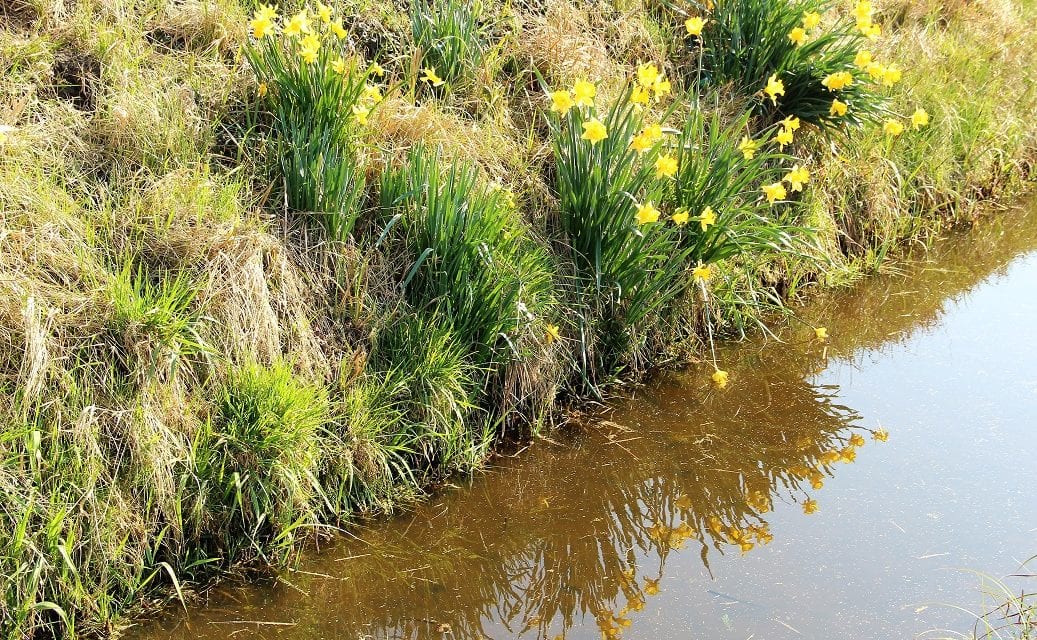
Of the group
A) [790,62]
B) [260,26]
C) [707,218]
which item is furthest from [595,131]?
[790,62]

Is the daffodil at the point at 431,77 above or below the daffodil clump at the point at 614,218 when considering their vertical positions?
above

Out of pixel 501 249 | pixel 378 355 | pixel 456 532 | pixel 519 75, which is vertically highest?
pixel 519 75

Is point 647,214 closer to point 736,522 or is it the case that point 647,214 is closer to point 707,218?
point 707,218

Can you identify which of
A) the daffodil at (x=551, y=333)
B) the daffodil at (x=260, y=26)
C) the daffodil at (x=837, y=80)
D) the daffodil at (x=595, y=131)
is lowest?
the daffodil at (x=551, y=333)

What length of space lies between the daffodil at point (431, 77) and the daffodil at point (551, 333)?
1.13 m

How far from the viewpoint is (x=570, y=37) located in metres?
4.81

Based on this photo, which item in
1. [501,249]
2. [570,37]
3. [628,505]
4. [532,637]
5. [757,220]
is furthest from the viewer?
[570,37]

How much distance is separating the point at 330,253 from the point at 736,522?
1721mm

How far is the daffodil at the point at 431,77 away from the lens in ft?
13.6

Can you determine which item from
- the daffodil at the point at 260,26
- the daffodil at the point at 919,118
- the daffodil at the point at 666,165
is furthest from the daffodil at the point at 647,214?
the daffodil at the point at 919,118

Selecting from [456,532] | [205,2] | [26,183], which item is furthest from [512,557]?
[205,2]

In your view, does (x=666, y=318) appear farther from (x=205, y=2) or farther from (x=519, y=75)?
(x=205, y=2)

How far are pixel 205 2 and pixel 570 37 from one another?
1695mm

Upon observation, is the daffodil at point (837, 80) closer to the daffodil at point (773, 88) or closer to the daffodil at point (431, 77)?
the daffodil at point (773, 88)
